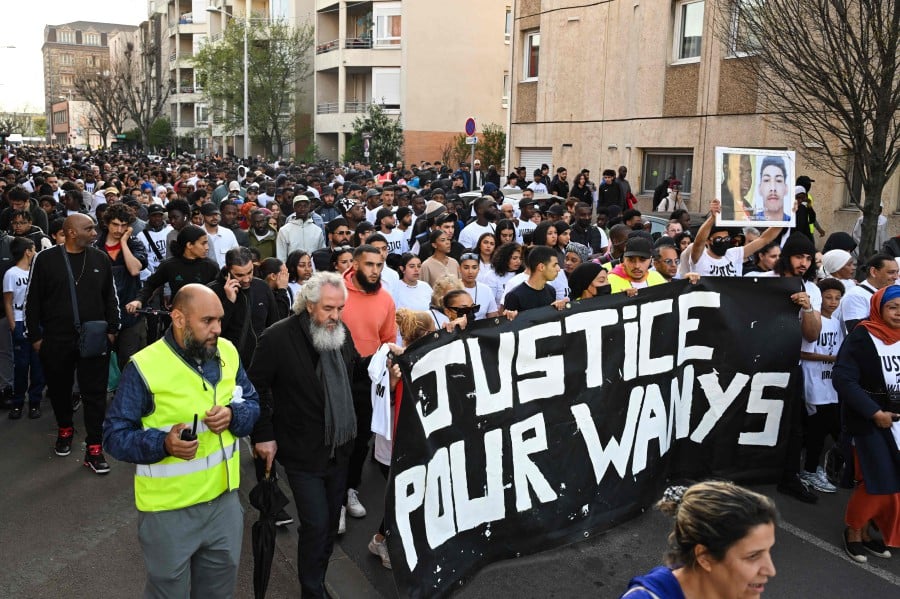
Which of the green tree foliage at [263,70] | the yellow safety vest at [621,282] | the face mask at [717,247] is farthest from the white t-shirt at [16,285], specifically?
the green tree foliage at [263,70]

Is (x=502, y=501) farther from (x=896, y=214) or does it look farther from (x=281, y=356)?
(x=896, y=214)

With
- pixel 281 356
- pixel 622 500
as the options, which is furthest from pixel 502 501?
pixel 281 356

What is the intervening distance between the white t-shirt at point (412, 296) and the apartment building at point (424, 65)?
3808 cm

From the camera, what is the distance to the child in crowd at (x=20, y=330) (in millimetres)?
8062

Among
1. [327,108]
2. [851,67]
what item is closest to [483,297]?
[851,67]

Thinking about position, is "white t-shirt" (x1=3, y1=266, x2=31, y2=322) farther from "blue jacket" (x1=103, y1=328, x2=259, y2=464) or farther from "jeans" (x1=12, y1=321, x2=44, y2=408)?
"blue jacket" (x1=103, y1=328, x2=259, y2=464)

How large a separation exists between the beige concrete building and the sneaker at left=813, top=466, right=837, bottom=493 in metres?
10.0

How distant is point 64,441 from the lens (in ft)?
23.6

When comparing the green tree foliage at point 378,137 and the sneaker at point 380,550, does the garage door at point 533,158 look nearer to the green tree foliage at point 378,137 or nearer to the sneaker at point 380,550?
the green tree foliage at point 378,137

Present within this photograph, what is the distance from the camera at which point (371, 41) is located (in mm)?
46344

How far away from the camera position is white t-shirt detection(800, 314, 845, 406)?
21.4 ft

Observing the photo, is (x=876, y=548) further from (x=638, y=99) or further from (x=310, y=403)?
(x=638, y=99)

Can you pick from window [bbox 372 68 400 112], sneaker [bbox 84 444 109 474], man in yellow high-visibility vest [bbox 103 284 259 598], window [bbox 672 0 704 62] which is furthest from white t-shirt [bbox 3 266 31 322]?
window [bbox 372 68 400 112]

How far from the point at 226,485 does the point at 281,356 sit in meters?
0.85
